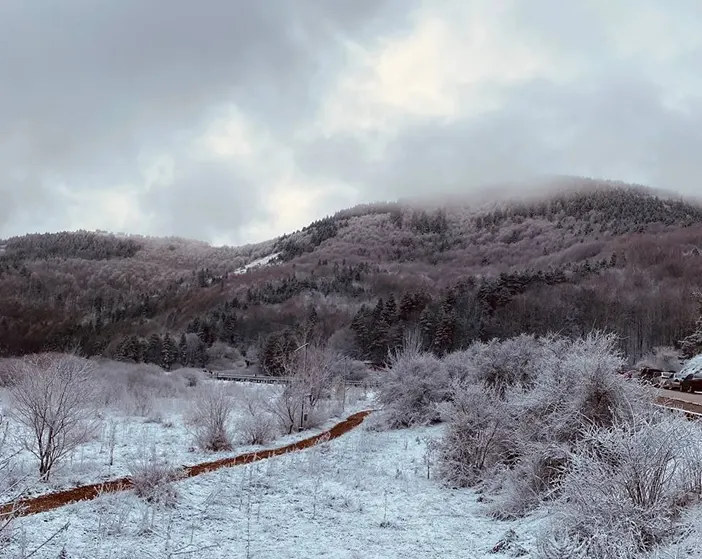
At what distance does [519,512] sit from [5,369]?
38.1 m

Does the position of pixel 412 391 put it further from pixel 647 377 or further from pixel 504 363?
pixel 647 377

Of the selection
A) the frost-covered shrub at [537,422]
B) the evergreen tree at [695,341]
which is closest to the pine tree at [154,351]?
the evergreen tree at [695,341]

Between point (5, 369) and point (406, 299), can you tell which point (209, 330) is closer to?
point (406, 299)

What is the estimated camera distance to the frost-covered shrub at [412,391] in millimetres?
31328

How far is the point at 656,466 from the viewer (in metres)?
8.87

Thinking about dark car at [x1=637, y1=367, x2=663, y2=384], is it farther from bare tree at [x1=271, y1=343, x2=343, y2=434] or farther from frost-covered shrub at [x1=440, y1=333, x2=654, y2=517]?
bare tree at [x1=271, y1=343, x2=343, y2=434]

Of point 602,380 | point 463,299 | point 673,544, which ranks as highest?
point 463,299

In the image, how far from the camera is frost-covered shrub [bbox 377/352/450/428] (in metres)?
31.3

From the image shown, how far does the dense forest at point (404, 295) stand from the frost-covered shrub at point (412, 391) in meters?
24.4

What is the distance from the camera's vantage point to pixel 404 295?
86.6m

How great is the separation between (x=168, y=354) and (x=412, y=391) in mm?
57037

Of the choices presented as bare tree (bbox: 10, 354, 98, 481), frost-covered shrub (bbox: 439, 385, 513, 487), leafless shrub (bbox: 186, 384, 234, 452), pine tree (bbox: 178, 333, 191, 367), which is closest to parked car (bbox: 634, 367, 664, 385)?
frost-covered shrub (bbox: 439, 385, 513, 487)

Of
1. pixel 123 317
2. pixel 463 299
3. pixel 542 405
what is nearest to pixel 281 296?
pixel 123 317

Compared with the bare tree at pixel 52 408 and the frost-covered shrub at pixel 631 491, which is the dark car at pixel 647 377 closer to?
the frost-covered shrub at pixel 631 491
